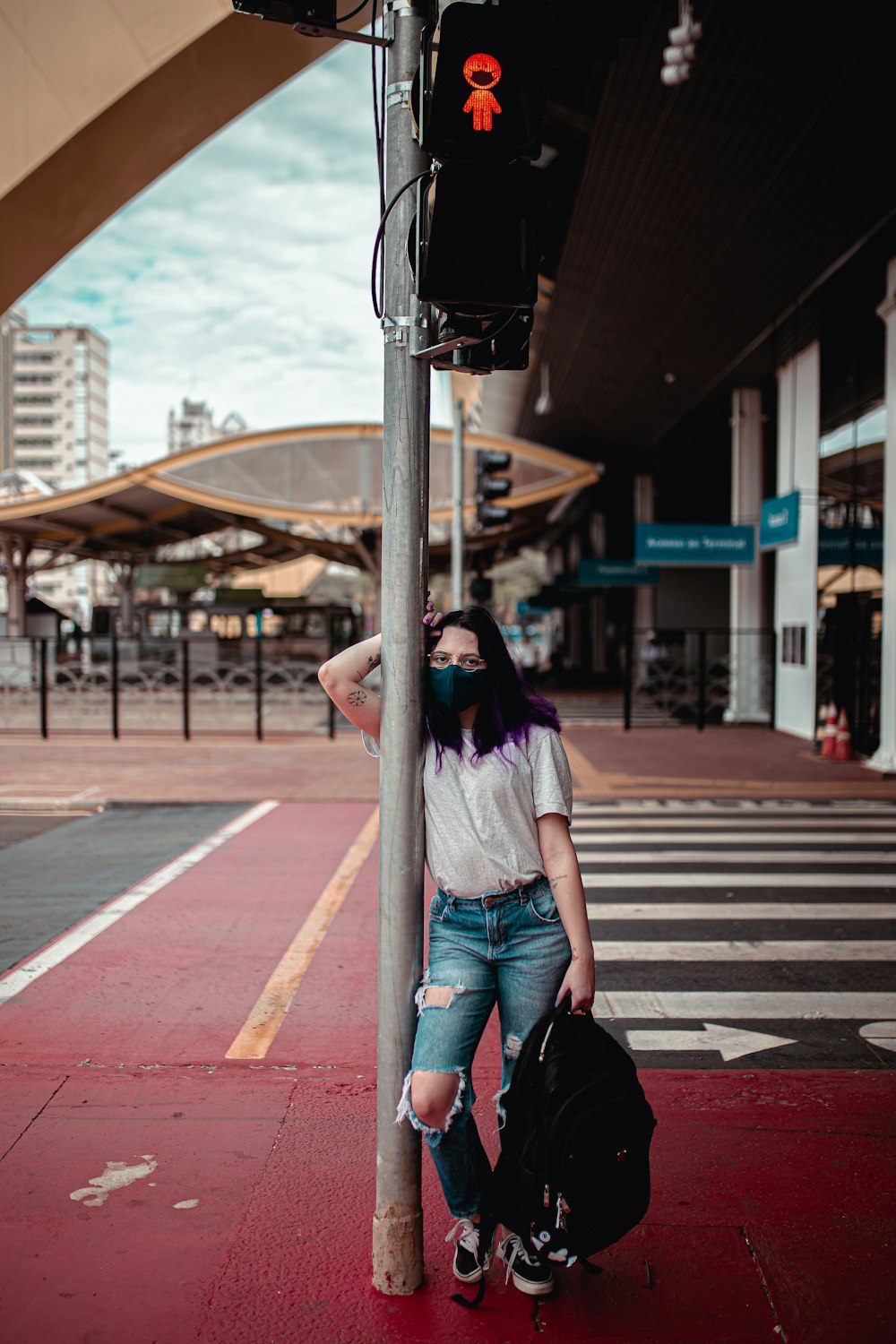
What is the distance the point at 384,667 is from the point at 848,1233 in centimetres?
226

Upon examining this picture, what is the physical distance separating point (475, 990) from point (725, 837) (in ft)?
25.3

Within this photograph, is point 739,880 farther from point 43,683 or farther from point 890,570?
point 43,683

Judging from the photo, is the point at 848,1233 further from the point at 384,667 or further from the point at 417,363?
the point at 417,363

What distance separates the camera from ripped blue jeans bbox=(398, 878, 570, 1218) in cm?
287

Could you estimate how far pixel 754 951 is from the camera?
6.53 metres

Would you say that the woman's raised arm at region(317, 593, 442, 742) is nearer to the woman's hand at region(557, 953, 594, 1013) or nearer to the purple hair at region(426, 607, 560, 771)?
the purple hair at region(426, 607, 560, 771)

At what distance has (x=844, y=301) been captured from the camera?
1717 cm

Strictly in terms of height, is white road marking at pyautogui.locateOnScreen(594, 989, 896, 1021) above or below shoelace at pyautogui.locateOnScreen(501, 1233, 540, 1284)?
below

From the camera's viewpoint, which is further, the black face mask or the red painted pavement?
the black face mask

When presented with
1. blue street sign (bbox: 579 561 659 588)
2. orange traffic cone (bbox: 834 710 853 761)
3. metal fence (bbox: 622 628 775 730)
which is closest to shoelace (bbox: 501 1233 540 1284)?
orange traffic cone (bbox: 834 710 853 761)

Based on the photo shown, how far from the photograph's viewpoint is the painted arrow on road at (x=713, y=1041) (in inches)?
A: 195

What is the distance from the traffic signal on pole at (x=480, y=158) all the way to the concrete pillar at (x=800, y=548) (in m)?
16.6

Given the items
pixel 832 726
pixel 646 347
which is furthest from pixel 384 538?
pixel 646 347

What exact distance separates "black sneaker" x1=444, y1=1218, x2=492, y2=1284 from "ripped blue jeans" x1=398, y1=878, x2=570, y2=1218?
64mm
